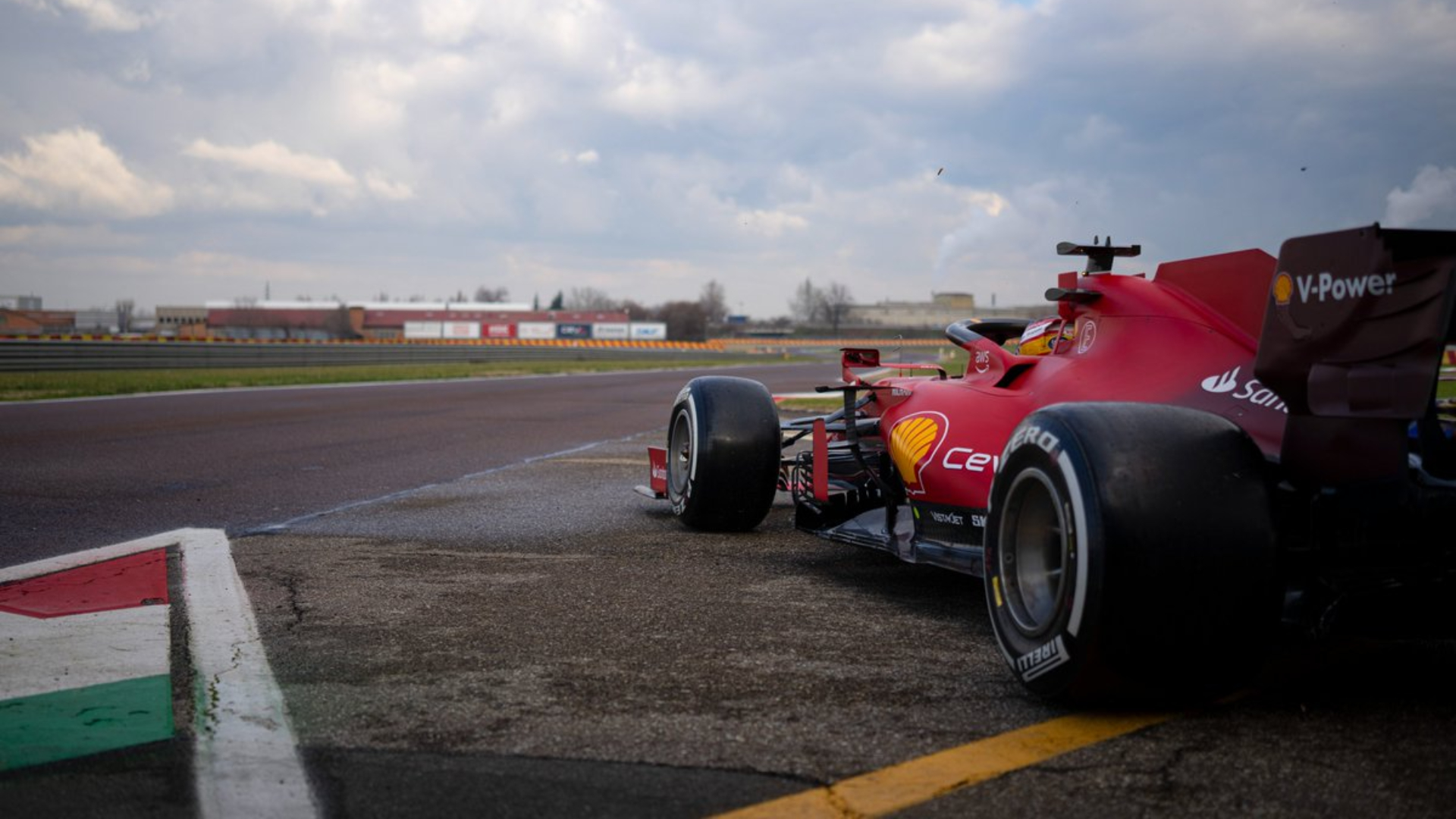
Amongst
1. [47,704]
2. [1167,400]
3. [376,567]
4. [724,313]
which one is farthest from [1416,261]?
[724,313]

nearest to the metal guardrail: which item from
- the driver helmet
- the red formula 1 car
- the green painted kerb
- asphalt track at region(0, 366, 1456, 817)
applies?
asphalt track at region(0, 366, 1456, 817)

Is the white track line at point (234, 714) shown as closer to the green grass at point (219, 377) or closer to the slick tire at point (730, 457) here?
the slick tire at point (730, 457)

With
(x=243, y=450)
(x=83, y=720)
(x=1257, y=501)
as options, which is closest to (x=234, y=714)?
(x=83, y=720)

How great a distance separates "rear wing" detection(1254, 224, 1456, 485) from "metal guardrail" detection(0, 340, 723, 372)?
28529mm

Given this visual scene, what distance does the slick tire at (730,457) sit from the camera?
6.60 meters

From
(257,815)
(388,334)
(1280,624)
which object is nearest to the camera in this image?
(257,815)

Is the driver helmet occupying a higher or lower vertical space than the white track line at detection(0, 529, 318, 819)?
higher

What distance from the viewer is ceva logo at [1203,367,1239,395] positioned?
415 cm

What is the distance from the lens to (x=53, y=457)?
34.8 ft

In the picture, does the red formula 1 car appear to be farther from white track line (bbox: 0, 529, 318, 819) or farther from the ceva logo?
white track line (bbox: 0, 529, 318, 819)

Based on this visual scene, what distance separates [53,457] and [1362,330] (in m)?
10.6

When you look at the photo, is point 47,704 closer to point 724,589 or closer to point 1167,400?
point 724,589

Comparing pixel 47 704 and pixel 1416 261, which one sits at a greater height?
pixel 1416 261

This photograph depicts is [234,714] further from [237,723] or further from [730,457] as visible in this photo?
[730,457]
